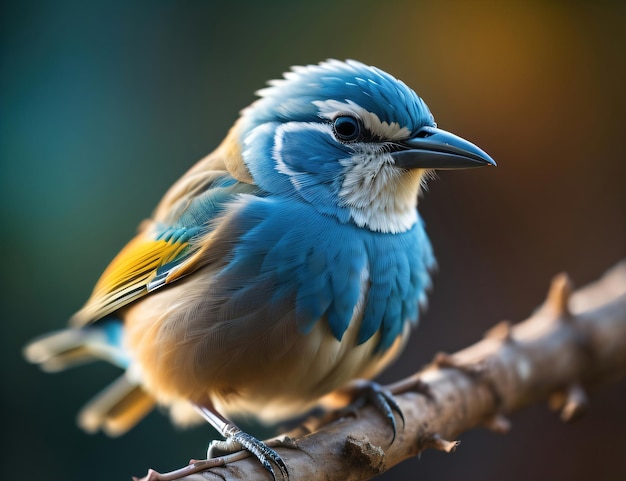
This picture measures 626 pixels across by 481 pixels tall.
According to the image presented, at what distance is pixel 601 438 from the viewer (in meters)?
2.94

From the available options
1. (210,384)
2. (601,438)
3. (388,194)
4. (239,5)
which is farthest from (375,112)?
(601,438)

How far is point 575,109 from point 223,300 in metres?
2.36

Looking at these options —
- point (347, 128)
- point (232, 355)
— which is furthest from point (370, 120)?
point (232, 355)

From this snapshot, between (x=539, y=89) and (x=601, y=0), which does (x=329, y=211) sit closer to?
(x=539, y=89)

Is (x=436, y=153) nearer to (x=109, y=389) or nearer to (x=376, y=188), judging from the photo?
(x=376, y=188)

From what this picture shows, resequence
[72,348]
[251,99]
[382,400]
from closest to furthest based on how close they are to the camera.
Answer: [382,400], [72,348], [251,99]

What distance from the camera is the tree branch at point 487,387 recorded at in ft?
5.24

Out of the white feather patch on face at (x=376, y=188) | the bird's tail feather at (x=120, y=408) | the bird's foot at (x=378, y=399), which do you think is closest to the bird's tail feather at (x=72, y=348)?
the bird's tail feather at (x=120, y=408)

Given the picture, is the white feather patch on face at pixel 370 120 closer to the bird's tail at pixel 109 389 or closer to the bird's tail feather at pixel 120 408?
the bird's tail at pixel 109 389

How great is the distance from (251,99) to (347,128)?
1.39 metres

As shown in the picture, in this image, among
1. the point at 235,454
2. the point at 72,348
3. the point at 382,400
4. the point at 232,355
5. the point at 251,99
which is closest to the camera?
the point at 235,454

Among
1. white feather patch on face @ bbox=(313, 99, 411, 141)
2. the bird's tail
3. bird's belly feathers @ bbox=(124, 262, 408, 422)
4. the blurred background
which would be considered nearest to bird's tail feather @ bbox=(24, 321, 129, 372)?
the bird's tail

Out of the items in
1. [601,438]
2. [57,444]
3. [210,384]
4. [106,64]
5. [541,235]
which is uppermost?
[106,64]

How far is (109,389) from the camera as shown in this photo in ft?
7.70
